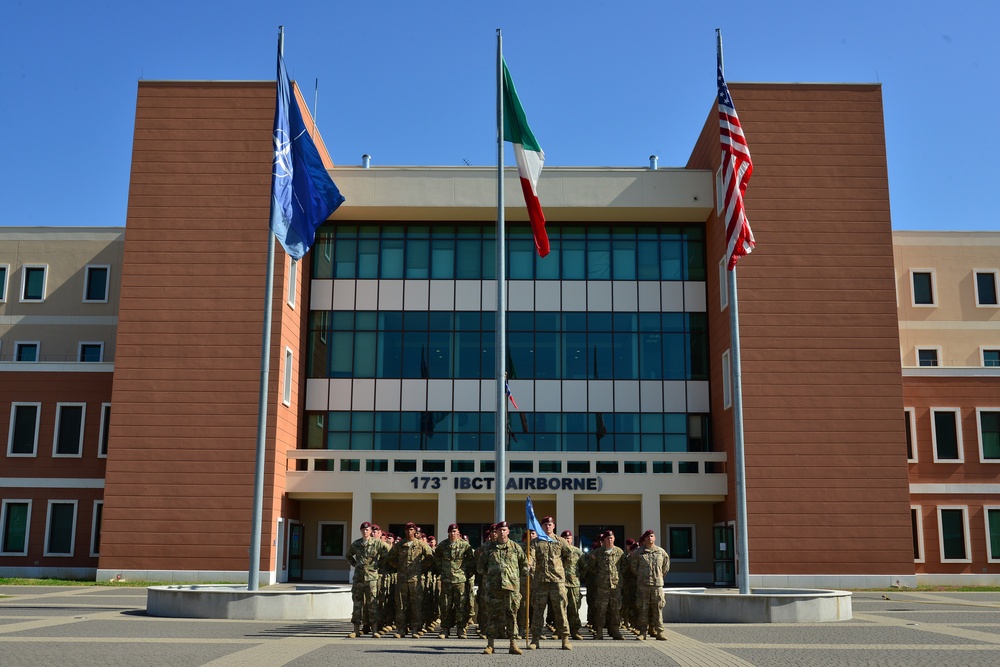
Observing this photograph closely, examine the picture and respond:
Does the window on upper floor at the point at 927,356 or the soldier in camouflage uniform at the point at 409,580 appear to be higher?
the window on upper floor at the point at 927,356

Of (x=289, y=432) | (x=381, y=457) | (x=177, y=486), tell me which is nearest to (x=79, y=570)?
(x=177, y=486)

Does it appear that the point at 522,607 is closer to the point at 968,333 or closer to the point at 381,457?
the point at 381,457

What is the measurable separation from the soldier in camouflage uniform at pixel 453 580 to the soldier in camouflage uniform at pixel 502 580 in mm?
1493

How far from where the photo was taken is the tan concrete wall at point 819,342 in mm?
33156

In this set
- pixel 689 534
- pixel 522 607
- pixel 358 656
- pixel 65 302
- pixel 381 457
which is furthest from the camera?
pixel 65 302

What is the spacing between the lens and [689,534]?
38094 millimetres

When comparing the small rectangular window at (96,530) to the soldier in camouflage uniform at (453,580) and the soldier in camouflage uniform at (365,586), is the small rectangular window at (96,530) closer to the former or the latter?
the soldier in camouflage uniform at (365,586)

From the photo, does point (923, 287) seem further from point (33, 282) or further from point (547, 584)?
point (33, 282)

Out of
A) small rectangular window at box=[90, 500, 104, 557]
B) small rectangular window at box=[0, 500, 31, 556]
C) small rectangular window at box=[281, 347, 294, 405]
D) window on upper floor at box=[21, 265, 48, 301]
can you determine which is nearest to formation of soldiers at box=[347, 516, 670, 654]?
small rectangular window at box=[281, 347, 294, 405]

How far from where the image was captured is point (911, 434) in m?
35.7

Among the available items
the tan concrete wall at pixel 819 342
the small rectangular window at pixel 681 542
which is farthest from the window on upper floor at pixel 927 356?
the small rectangular window at pixel 681 542

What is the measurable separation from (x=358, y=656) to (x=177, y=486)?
69.6 feet

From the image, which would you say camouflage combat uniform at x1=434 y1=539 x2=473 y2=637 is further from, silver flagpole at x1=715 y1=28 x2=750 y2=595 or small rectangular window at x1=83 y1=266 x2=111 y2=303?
small rectangular window at x1=83 y1=266 x2=111 y2=303

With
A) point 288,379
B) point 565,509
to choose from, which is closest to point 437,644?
point 565,509
